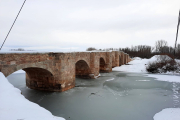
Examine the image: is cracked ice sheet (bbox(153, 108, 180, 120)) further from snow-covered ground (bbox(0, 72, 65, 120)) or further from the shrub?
the shrub

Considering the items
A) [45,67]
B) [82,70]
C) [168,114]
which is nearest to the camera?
[168,114]

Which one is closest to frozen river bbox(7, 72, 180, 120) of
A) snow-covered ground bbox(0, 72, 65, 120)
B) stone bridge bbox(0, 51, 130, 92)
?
stone bridge bbox(0, 51, 130, 92)

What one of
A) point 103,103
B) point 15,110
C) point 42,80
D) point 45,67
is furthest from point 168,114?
point 42,80

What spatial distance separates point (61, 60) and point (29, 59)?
2059 mm

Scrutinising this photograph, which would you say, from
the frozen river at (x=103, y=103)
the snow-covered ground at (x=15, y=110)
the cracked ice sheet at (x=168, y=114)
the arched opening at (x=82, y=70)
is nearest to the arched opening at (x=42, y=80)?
the frozen river at (x=103, y=103)

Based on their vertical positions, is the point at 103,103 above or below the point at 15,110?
below

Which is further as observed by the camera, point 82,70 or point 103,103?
point 82,70

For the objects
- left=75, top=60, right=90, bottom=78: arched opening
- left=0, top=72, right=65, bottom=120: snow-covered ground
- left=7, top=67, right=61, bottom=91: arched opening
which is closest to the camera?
left=0, top=72, right=65, bottom=120: snow-covered ground

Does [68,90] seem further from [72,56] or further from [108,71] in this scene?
[108,71]

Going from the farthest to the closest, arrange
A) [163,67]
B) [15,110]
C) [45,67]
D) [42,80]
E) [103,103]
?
[163,67] → [42,80] → [45,67] → [103,103] → [15,110]

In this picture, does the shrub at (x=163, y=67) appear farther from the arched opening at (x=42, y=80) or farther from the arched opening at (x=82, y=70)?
the arched opening at (x=42, y=80)

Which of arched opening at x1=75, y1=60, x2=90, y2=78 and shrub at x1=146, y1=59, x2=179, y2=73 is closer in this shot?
arched opening at x1=75, y1=60, x2=90, y2=78

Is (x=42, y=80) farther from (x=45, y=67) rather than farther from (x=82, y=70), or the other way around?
(x=82, y=70)

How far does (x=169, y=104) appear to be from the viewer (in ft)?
21.3
